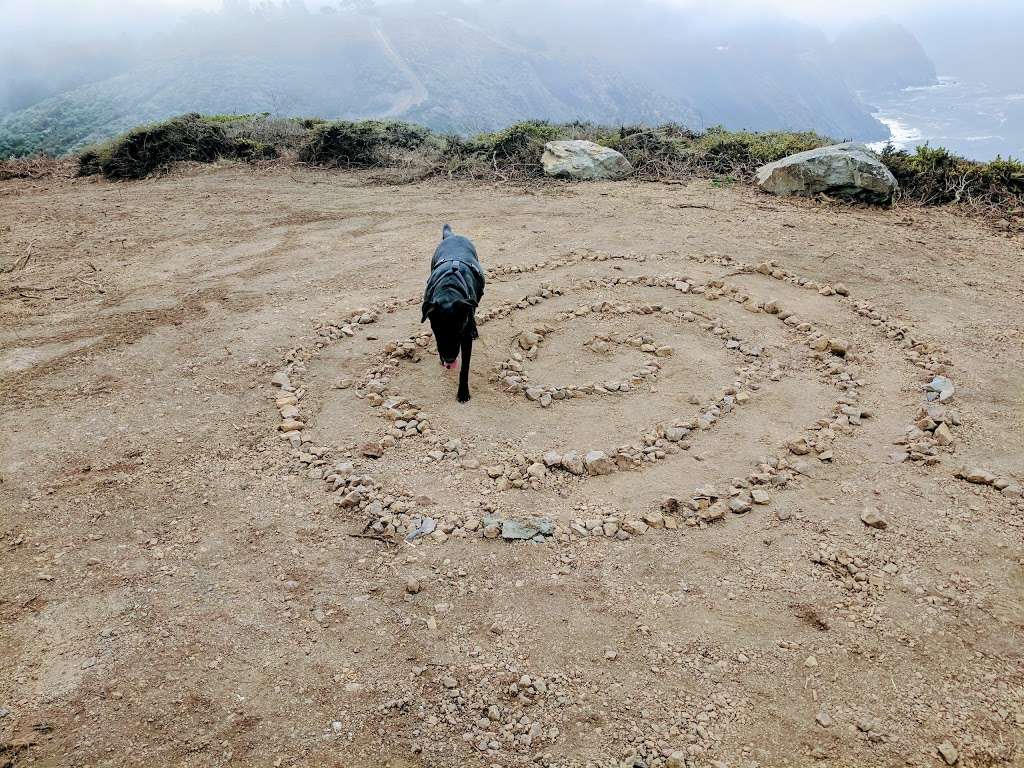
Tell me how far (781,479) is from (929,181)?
1076 centimetres

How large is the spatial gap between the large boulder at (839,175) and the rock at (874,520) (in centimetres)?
979

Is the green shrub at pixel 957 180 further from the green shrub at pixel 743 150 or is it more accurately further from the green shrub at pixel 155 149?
the green shrub at pixel 155 149

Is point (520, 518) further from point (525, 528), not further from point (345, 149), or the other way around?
point (345, 149)

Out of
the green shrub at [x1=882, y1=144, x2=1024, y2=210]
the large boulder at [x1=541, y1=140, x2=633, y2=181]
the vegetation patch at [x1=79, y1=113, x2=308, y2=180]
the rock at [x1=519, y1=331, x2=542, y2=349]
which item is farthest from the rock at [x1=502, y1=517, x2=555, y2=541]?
the vegetation patch at [x1=79, y1=113, x2=308, y2=180]

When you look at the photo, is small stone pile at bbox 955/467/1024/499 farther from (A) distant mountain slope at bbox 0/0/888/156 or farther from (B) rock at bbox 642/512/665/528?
(A) distant mountain slope at bbox 0/0/888/156

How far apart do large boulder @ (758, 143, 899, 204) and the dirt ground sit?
8.97 feet

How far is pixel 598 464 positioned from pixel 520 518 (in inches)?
39.5

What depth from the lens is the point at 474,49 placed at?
3853cm

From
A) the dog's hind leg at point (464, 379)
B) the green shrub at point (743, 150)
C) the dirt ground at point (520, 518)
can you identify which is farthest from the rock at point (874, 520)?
the green shrub at point (743, 150)

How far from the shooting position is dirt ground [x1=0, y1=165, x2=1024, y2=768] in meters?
3.70

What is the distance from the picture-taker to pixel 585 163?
14.9 metres

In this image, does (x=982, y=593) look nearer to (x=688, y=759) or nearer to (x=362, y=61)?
(x=688, y=759)

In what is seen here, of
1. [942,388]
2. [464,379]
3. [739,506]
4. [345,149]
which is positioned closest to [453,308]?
[464,379]

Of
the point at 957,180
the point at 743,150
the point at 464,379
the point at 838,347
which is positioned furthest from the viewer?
the point at 743,150
